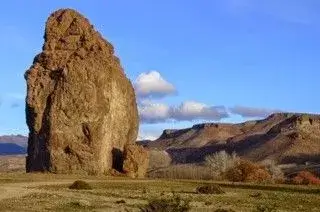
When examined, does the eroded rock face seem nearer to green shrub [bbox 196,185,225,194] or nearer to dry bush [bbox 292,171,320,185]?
dry bush [bbox 292,171,320,185]

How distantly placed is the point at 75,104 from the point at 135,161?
10381 mm

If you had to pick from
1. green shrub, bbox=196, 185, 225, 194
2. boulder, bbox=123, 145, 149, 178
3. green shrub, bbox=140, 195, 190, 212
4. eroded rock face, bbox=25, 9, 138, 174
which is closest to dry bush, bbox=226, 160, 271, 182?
boulder, bbox=123, 145, 149, 178

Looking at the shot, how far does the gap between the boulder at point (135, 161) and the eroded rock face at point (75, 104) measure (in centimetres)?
253

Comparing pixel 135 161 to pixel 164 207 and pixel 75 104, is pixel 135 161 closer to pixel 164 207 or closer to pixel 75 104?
pixel 75 104

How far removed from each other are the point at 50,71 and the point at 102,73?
21.9 feet

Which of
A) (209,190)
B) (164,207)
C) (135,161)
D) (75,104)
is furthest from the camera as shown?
(135,161)

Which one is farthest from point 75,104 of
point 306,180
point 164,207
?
point 164,207

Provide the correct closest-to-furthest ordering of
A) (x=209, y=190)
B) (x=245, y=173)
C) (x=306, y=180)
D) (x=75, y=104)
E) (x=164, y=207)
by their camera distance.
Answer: (x=164, y=207) → (x=209, y=190) → (x=75, y=104) → (x=245, y=173) → (x=306, y=180)

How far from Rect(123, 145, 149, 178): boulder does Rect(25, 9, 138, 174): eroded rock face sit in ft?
8.29

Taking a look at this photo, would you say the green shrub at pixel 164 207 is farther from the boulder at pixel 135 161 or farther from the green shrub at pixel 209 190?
the boulder at pixel 135 161

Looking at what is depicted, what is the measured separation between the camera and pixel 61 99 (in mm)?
81000

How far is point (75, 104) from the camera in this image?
8125 cm

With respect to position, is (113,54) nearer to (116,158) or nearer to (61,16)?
(61,16)

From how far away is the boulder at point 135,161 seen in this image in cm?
8219
